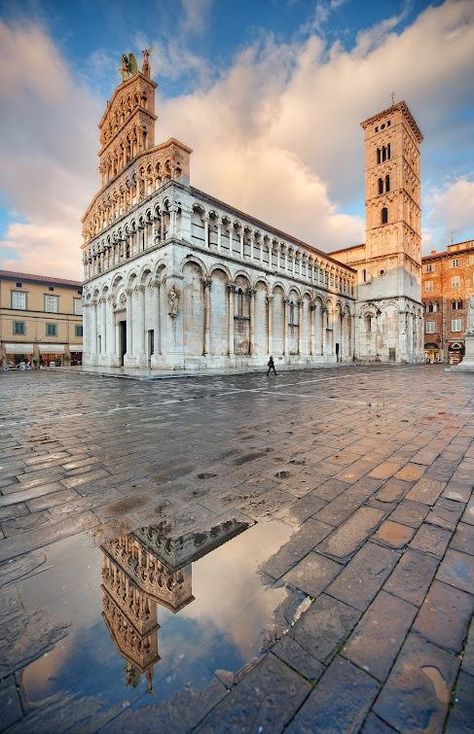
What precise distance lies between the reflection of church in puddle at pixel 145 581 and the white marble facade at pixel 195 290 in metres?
18.2

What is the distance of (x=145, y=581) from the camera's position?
2.12 metres

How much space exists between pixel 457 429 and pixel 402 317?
36189 mm

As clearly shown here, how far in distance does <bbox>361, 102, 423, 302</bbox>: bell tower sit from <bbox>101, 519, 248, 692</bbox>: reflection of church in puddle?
41.3 meters

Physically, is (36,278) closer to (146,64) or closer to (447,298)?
(146,64)

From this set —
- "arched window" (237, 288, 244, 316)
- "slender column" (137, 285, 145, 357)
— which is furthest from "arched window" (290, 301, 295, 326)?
"slender column" (137, 285, 145, 357)

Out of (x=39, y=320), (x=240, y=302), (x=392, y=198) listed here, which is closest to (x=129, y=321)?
(x=240, y=302)

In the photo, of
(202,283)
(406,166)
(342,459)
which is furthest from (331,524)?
(406,166)

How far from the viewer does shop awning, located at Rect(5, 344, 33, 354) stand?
3694 cm

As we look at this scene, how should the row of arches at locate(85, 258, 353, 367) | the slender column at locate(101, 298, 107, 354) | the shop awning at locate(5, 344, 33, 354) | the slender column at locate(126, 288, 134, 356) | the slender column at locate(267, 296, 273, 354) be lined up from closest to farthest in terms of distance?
the row of arches at locate(85, 258, 353, 367) < the slender column at locate(126, 288, 134, 356) < the slender column at locate(267, 296, 273, 354) < the slender column at locate(101, 298, 107, 354) < the shop awning at locate(5, 344, 33, 354)

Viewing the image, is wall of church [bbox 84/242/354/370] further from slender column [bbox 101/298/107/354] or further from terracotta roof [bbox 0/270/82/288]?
terracotta roof [bbox 0/270/82/288]

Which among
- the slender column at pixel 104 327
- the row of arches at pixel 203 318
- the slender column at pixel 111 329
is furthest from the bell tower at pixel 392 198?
the slender column at pixel 104 327

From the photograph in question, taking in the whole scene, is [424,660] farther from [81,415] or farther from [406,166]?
[406,166]

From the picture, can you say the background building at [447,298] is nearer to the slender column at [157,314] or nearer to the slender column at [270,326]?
the slender column at [270,326]

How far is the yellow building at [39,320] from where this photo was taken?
36750 mm
